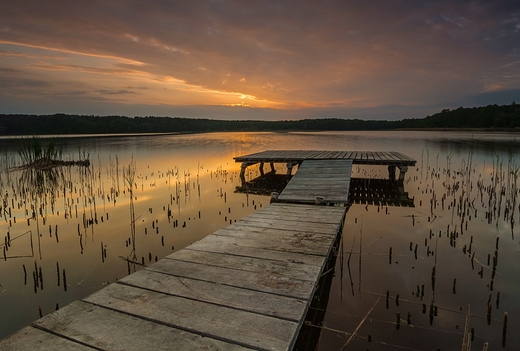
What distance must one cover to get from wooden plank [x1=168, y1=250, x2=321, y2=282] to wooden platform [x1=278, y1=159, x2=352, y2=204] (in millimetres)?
4200

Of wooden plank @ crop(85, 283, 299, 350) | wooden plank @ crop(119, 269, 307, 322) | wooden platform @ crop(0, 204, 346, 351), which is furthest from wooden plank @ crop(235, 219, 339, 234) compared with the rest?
wooden plank @ crop(85, 283, 299, 350)

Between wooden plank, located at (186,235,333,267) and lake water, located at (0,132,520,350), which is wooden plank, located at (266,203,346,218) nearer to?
lake water, located at (0,132,520,350)

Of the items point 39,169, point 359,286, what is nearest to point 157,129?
point 39,169

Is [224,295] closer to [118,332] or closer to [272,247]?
[118,332]

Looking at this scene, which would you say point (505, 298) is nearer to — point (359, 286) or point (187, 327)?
point (359, 286)

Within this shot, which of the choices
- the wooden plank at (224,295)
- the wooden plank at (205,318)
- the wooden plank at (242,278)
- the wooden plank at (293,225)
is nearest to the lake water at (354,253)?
the wooden plank at (293,225)

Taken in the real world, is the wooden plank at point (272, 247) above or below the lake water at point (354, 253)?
above

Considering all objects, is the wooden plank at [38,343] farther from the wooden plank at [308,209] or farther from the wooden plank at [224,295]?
the wooden plank at [308,209]

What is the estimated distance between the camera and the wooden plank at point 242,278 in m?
3.31

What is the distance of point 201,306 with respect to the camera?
9.77ft

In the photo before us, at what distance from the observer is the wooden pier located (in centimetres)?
246

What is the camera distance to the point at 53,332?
257 centimetres

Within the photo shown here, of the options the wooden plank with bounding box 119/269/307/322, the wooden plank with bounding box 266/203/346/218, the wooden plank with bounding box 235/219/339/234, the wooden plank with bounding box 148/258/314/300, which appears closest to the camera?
the wooden plank with bounding box 119/269/307/322

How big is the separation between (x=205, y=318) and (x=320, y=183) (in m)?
8.33
